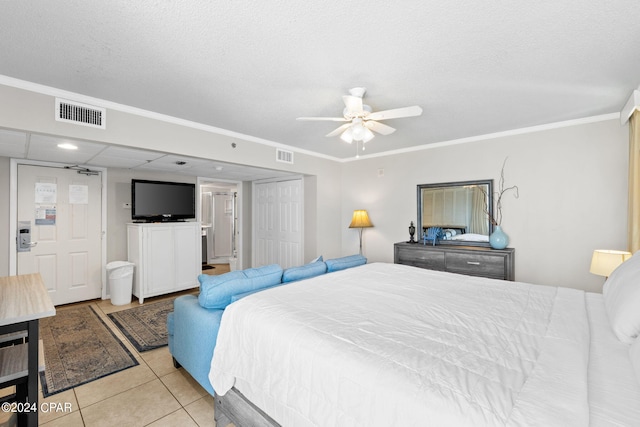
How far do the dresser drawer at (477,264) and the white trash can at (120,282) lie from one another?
14.8 ft

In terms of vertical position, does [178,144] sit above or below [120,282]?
above

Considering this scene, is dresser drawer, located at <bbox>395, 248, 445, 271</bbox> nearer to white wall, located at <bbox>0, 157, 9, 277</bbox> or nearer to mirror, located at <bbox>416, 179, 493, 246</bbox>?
mirror, located at <bbox>416, 179, 493, 246</bbox>

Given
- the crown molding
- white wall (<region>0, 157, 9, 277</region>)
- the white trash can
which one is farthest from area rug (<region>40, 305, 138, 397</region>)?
the crown molding

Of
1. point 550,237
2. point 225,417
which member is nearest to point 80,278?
point 225,417

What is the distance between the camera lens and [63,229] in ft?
13.4

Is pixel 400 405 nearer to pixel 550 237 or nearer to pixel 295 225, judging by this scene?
pixel 550 237

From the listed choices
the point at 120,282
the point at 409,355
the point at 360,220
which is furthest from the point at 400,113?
the point at 120,282

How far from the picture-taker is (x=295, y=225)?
527 cm

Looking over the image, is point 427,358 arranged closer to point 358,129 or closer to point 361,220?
point 358,129

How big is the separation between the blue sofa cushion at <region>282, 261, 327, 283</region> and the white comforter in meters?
0.29

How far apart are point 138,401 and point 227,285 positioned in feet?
3.53

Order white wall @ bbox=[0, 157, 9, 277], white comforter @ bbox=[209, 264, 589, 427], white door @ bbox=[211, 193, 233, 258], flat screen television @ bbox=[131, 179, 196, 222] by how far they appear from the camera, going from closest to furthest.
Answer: white comforter @ bbox=[209, 264, 589, 427] → white wall @ bbox=[0, 157, 9, 277] → flat screen television @ bbox=[131, 179, 196, 222] → white door @ bbox=[211, 193, 233, 258]

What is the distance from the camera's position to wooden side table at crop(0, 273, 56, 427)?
1473 millimetres

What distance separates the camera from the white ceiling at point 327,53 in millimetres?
1531
